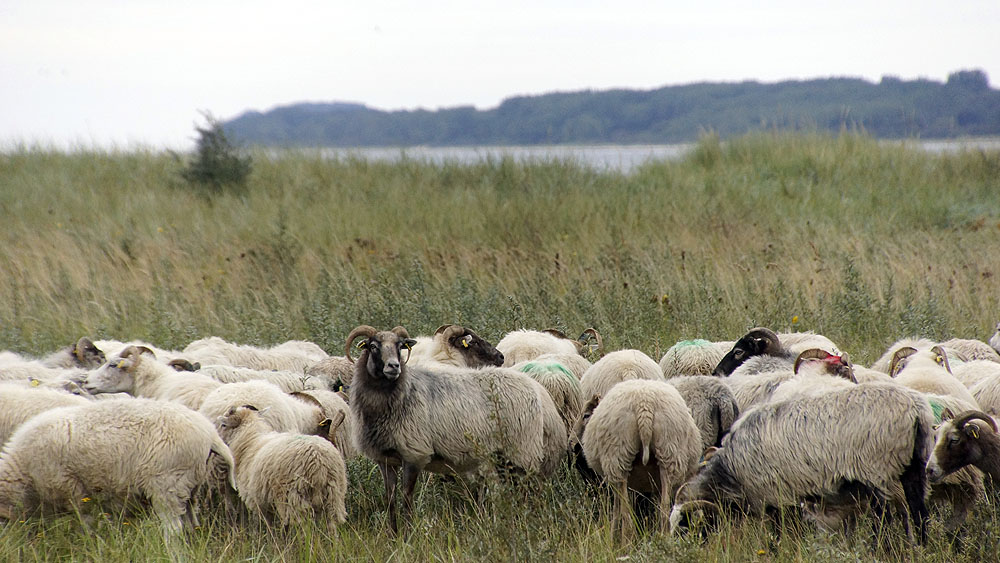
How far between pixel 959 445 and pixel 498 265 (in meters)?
7.81

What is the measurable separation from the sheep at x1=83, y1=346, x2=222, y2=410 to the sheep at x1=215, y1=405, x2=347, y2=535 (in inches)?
58.3

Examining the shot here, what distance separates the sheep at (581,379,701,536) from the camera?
508 centimetres

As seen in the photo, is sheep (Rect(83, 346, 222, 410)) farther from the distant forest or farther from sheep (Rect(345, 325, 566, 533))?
the distant forest

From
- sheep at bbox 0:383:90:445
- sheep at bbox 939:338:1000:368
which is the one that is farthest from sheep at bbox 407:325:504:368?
sheep at bbox 939:338:1000:368

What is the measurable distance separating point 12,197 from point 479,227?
910cm

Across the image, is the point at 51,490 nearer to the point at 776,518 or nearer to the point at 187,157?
the point at 776,518

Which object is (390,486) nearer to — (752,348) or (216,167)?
(752,348)

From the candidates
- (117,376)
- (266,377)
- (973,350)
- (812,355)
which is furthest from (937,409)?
(117,376)

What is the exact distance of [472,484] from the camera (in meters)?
5.99

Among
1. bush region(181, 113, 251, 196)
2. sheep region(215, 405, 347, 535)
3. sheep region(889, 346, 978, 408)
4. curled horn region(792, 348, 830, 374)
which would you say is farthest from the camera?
bush region(181, 113, 251, 196)

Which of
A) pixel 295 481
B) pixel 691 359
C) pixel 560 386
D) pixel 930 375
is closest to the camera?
pixel 295 481

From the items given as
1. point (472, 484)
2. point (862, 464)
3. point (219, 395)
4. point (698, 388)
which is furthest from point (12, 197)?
point (862, 464)

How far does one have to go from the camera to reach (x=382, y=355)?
5.42 metres

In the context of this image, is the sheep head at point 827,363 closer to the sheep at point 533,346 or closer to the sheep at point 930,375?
the sheep at point 930,375
